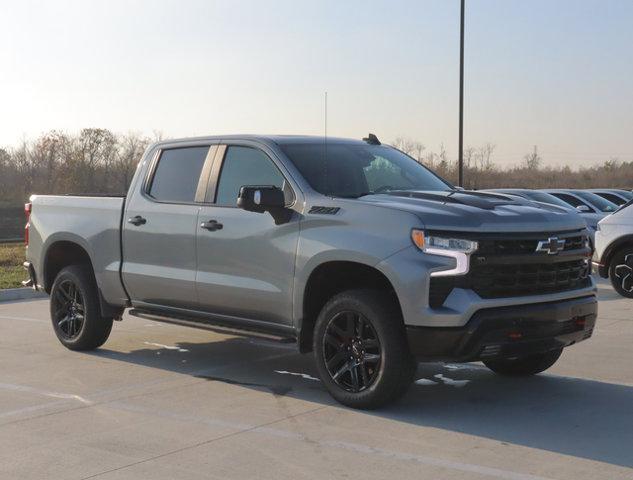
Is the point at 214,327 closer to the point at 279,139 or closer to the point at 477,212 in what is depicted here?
the point at 279,139

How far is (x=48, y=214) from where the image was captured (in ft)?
28.6

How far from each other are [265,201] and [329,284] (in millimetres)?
770

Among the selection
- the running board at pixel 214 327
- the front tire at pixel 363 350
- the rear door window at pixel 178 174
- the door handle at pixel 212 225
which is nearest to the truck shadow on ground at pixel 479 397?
the front tire at pixel 363 350

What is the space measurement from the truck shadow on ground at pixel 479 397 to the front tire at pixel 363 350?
18 cm

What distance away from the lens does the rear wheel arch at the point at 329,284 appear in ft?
20.1

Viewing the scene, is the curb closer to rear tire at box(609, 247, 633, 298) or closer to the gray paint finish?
the gray paint finish

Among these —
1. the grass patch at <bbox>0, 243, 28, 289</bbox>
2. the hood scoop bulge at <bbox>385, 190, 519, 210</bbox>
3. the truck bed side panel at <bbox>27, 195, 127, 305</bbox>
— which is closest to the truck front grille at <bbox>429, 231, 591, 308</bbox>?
the hood scoop bulge at <bbox>385, 190, 519, 210</bbox>

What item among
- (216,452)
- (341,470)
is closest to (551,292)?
(341,470)

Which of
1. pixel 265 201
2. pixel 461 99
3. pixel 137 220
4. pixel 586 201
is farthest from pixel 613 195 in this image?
pixel 265 201

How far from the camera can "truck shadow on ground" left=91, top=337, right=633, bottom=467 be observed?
5395 mm

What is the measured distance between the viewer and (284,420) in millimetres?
5859

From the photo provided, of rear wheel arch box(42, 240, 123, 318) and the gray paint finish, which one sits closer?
the gray paint finish

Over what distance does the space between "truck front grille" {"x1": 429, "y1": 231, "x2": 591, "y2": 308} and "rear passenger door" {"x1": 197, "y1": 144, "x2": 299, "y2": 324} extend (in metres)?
1.36

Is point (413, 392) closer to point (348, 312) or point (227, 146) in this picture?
point (348, 312)
